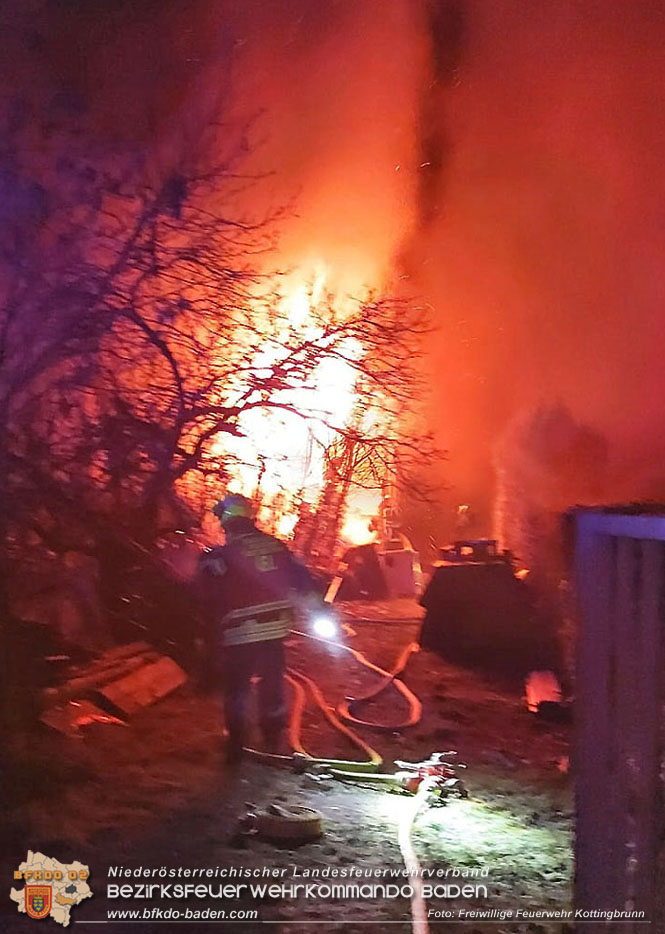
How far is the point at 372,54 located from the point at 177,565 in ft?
4.14

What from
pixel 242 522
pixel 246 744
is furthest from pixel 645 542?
pixel 246 744

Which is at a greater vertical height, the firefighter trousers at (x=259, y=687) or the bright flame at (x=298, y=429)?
the bright flame at (x=298, y=429)

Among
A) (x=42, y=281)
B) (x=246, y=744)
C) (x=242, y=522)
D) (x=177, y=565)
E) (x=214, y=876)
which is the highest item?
(x=42, y=281)

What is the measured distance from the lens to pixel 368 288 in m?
1.67

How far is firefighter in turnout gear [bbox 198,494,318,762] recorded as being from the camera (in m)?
1.65

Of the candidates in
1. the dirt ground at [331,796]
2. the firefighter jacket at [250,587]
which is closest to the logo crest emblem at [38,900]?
the dirt ground at [331,796]

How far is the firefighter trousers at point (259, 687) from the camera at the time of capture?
5.39 ft

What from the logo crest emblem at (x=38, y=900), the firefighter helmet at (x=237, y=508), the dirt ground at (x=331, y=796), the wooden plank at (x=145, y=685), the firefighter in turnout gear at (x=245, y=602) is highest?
the firefighter helmet at (x=237, y=508)

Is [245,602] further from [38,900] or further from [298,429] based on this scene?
[38,900]

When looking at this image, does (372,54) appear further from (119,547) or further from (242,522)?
(119,547)

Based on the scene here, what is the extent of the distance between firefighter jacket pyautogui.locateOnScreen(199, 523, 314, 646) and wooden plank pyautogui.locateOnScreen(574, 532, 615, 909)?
1.99 feet

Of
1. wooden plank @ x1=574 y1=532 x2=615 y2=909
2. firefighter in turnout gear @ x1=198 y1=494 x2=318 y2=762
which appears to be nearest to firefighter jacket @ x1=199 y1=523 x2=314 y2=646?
firefighter in turnout gear @ x1=198 y1=494 x2=318 y2=762

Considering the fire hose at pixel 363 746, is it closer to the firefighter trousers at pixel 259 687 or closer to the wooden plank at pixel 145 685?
the firefighter trousers at pixel 259 687

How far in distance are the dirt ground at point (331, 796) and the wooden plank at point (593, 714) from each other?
0.19 feet
